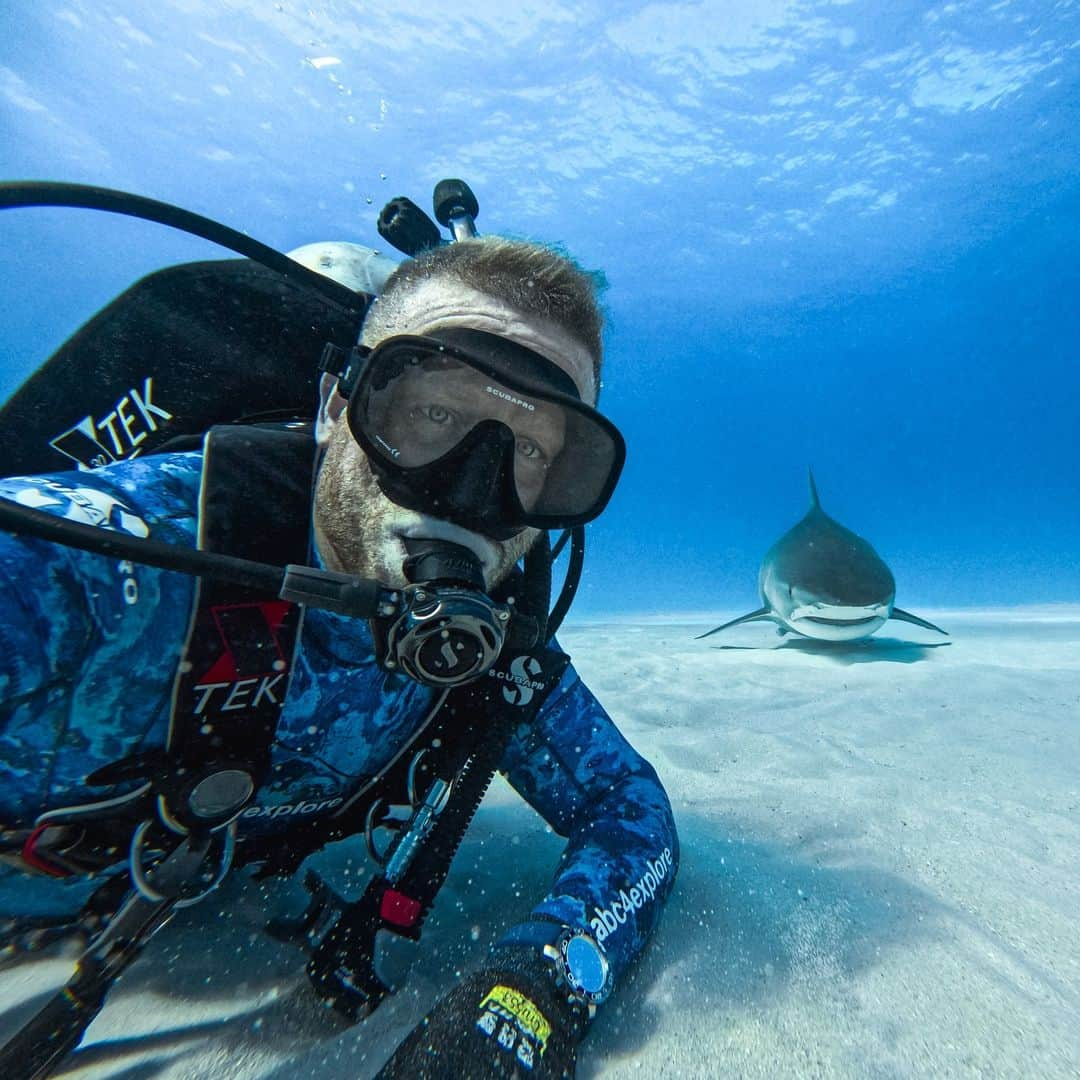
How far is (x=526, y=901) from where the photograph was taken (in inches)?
77.2

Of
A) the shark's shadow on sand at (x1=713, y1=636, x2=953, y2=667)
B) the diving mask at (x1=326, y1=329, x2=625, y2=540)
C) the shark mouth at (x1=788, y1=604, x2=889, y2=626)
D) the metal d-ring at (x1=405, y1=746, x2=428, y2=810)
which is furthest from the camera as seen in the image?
the shark mouth at (x1=788, y1=604, x2=889, y2=626)

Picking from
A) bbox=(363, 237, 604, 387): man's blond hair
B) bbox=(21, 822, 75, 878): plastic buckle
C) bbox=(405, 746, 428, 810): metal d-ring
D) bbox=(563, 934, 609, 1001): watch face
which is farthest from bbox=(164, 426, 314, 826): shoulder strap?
bbox=(563, 934, 609, 1001): watch face

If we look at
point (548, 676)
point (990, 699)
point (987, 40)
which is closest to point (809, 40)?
point (987, 40)

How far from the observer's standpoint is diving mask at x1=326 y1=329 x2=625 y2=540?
1596 mm

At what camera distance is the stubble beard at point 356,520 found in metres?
1.53

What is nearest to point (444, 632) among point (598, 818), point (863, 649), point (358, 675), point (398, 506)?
point (398, 506)

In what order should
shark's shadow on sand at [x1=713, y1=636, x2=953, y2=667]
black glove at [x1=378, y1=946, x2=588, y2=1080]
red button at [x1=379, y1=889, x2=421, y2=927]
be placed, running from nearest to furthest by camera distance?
black glove at [x1=378, y1=946, x2=588, y2=1080] < red button at [x1=379, y1=889, x2=421, y2=927] < shark's shadow on sand at [x1=713, y1=636, x2=953, y2=667]

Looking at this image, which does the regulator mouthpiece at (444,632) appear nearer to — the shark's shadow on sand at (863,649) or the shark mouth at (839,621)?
the shark's shadow on sand at (863,649)

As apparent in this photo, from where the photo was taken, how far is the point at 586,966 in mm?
1343

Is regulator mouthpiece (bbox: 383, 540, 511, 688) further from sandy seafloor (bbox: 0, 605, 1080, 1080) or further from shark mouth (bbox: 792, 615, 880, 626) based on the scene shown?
shark mouth (bbox: 792, 615, 880, 626)

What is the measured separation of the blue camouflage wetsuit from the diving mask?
495mm

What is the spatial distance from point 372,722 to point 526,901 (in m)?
0.88

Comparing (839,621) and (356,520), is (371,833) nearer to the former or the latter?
(356,520)

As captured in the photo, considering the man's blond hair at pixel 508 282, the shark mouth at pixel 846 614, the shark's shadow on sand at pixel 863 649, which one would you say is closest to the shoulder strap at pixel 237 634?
the man's blond hair at pixel 508 282
